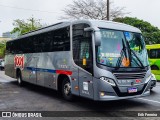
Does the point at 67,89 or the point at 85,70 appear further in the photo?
the point at 67,89

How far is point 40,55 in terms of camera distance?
13359mm

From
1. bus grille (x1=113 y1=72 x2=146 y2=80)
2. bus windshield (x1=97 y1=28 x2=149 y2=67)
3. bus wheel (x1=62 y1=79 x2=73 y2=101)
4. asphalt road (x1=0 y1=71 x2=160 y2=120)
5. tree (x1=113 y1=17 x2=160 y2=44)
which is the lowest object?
asphalt road (x1=0 y1=71 x2=160 y2=120)

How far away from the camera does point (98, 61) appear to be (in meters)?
8.62

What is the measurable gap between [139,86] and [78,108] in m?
2.19

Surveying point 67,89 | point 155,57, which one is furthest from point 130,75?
point 155,57

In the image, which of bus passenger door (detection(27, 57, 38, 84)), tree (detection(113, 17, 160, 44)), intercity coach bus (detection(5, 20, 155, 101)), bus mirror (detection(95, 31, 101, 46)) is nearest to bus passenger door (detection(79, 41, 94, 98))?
intercity coach bus (detection(5, 20, 155, 101))

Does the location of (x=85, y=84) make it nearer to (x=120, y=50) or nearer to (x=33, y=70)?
(x=120, y=50)

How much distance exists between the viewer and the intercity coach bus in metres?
8.57

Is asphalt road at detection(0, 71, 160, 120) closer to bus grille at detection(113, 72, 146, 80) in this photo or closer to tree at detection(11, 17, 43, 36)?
bus grille at detection(113, 72, 146, 80)

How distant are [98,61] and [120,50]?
94 centimetres

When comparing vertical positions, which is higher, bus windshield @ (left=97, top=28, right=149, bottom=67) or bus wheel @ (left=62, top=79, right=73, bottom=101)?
bus windshield @ (left=97, top=28, right=149, bottom=67)

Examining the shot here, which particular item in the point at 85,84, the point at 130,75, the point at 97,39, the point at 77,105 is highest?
the point at 97,39

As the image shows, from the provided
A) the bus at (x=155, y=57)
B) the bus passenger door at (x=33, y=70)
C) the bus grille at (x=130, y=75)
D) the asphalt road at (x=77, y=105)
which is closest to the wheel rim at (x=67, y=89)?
the asphalt road at (x=77, y=105)

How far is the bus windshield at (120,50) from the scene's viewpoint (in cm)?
873
